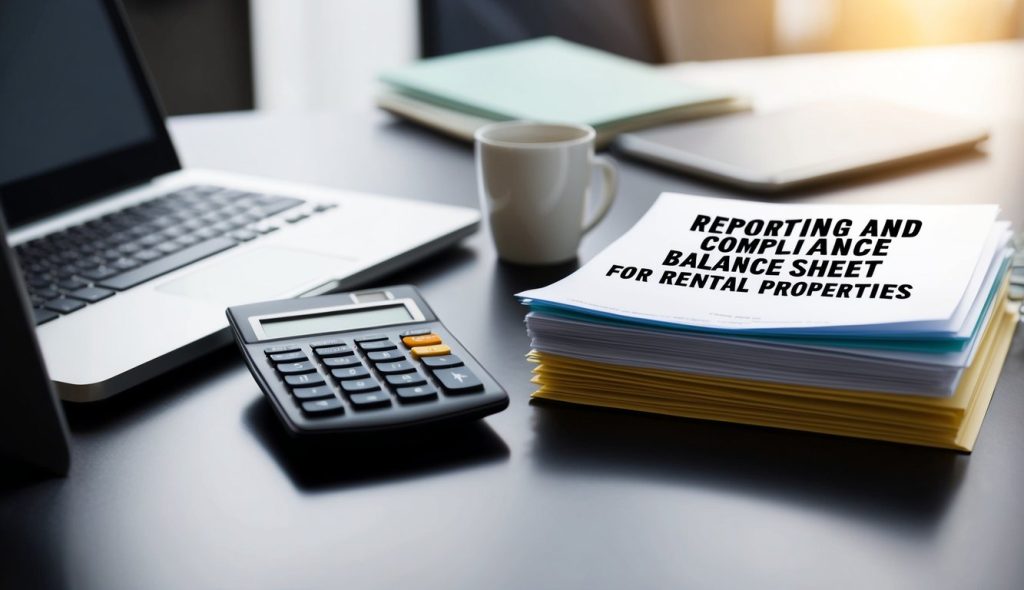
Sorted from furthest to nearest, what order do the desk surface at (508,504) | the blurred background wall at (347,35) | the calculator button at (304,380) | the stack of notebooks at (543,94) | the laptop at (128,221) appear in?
the blurred background wall at (347,35)
the stack of notebooks at (543,94)
the laptop at (128,221)
the calculator button at (304,380)
the desk surface at (508,504)

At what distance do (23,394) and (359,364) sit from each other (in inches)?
6.6

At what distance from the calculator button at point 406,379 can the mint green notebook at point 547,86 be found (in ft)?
2.02

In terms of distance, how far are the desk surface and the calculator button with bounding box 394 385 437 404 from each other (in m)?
0.03

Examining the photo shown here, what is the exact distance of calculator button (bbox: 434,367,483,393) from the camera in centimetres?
55

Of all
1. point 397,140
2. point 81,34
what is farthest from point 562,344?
point 397,140

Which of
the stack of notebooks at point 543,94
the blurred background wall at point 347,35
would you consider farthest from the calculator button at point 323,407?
the blurred background wall at point 347,35

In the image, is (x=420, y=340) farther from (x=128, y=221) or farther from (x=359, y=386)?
(x=128, y=221)

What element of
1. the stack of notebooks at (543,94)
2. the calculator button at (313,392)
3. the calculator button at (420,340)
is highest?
the stack of notebooks at (543,94)

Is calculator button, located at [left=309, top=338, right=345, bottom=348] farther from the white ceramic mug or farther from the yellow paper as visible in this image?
the white ceramic mug

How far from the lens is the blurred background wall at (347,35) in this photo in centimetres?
197

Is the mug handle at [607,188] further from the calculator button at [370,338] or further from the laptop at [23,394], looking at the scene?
the laptop at [23,394]

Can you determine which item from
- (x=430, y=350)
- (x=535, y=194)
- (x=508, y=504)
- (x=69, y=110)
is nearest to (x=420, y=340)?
(x=430, y=350)

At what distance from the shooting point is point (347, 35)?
260 centimetres

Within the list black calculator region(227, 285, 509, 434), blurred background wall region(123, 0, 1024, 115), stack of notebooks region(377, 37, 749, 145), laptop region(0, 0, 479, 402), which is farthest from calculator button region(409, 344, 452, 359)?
blurred background wall region(123, 0, 1024, 115)
